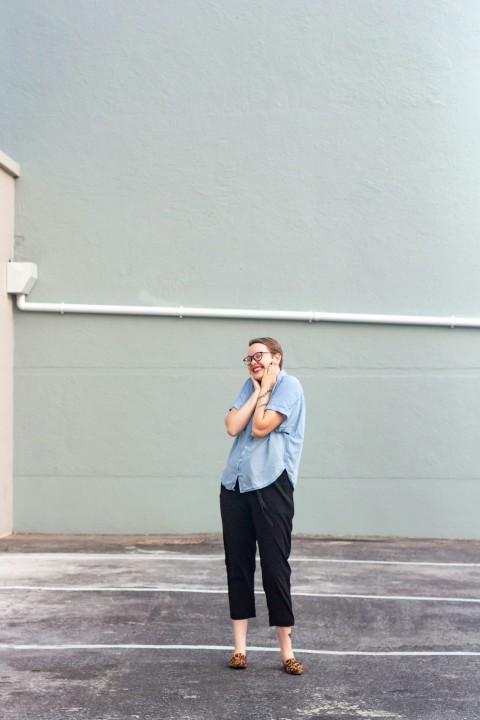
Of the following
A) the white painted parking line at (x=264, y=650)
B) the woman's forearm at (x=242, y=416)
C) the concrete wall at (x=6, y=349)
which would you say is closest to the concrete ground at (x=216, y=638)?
the white painted parking line at (x=264, y=650)

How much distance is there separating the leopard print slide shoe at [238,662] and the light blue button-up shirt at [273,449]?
93 centimetres

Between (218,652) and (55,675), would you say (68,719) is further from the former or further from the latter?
(218,652)

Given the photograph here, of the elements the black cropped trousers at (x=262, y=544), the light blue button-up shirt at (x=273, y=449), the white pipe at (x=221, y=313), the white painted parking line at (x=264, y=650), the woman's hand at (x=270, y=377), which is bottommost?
the white painted parking line at (x=264, y=650)

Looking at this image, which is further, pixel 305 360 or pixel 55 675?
pixel 305 360

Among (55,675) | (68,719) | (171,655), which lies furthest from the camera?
(171,655)

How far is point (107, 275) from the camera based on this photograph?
11.2m

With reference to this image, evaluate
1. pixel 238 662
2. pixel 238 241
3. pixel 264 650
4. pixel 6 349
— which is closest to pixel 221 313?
pixel 238 241

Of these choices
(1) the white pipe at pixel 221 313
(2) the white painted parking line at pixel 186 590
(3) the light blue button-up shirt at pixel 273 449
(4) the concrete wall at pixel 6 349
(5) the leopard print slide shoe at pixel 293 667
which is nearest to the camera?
(5) the leopard print slide shoe at pixel 293 667

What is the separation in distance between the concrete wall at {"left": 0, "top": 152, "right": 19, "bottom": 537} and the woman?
18.0 feet

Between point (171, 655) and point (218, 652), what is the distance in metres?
0.29

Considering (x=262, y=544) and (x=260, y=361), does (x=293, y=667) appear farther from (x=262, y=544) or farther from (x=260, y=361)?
(x=260, y=361)

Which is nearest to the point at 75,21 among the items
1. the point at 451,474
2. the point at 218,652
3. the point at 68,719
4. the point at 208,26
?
the point at 208,26

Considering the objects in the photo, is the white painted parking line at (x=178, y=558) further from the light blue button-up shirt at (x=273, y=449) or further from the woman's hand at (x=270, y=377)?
the woman's hand at (x=270, y=377)

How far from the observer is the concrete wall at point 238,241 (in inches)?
437
